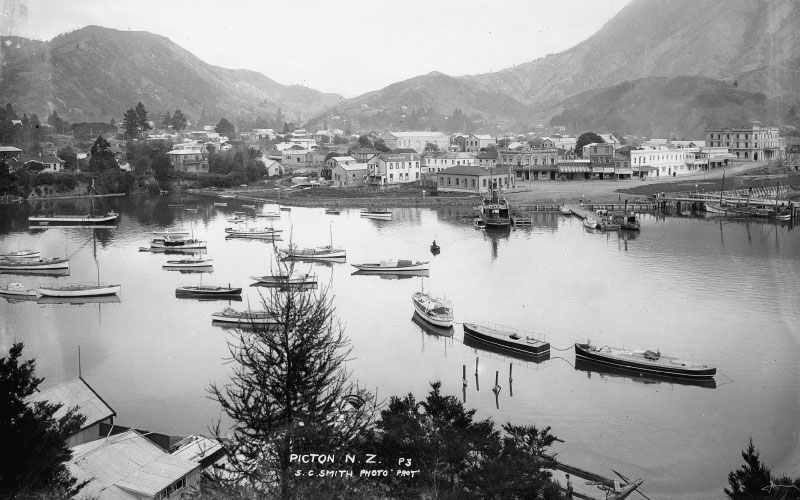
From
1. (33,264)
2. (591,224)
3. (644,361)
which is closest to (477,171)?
(591,224)

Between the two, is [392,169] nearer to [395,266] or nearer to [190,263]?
[190,263]

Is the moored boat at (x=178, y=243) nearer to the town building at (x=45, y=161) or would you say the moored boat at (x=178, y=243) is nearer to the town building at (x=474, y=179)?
the town building at (x=474, y=179)

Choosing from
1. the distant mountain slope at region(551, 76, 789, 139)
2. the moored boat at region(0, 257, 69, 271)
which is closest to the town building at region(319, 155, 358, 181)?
the moored boat at region(0, 257, 69, 271)

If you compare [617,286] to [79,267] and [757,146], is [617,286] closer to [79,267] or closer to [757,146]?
[79,267]

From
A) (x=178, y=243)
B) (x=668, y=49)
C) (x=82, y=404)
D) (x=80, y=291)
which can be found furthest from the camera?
(x=668, y=49)

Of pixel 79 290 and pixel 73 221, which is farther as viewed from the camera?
pixel 73 221

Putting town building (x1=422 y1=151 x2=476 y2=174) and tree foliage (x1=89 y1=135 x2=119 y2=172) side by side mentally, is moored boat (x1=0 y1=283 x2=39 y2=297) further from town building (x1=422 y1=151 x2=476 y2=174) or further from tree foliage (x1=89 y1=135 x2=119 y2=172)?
town building (x1=422 y1=151 x2=476 y2=174)
